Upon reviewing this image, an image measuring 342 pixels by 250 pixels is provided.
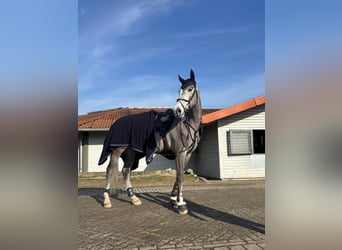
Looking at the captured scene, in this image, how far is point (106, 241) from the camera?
3646 mm

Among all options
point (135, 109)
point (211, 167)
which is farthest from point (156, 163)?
point (135, 109)

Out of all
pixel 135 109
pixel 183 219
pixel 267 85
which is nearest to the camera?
pixel 267 85

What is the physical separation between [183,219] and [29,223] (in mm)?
3960

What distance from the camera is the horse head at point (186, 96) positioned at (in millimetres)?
4582

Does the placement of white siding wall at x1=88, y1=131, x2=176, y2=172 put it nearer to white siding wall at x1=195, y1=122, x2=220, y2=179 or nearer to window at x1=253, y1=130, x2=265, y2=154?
white siding wall at x1=195, y1=122, x2=220, y2=179

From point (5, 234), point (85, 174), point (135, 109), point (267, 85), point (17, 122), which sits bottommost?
point (85, 174)

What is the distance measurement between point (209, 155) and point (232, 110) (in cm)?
250

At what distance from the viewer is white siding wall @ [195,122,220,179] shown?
1229cm

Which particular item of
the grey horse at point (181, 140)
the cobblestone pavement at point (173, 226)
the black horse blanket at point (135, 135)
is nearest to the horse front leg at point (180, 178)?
the grey horse at point (181, 140)

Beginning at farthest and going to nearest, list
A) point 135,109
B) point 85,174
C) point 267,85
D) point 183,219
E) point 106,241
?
point 135,109 < point 85,174 < point 183,219 < point 106,241 < point 267,85

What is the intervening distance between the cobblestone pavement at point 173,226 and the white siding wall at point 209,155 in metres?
5.69

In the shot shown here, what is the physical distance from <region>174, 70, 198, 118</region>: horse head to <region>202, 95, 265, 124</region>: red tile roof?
6.43 m

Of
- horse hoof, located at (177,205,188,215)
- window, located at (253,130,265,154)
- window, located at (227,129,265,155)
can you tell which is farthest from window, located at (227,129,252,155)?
horse hoof, located at (177,205,188,215)

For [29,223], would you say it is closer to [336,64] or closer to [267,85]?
[267,85]
